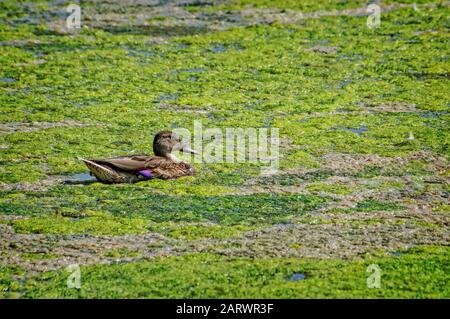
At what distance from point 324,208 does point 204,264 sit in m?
1.86

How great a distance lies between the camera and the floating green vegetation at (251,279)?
7504 millimetres

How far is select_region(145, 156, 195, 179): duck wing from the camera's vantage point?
10.4 meters

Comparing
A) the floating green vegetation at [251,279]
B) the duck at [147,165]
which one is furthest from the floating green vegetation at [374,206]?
the duck at [147,165]

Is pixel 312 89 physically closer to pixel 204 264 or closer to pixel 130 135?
pixel 130 135

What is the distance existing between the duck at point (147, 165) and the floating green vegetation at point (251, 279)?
7.29ft

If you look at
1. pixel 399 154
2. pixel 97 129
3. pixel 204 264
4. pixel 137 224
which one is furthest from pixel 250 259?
pixel 97 129

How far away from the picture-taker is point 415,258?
818 centimetres
